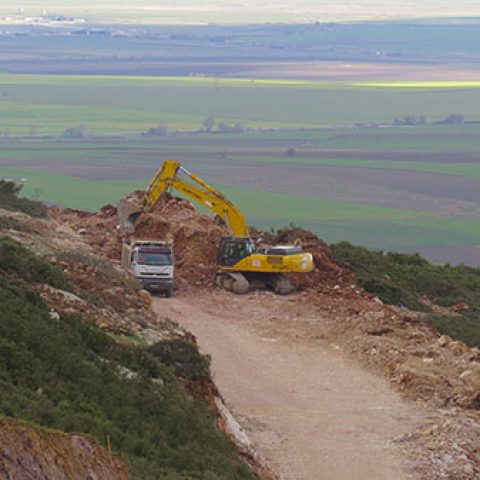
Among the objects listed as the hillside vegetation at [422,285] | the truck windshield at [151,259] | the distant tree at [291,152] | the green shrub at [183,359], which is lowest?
the distant tree at [291,152]

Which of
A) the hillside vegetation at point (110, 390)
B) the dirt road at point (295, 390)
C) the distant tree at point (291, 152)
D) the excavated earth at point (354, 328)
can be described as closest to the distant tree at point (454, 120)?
the distant tree at point (291, 152)

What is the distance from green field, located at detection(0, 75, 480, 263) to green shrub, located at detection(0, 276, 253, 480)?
5407cm

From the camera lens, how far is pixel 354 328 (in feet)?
108

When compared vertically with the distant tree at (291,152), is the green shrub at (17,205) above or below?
above

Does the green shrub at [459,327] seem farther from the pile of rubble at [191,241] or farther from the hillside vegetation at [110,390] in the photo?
the hillside vegetation at [110,390]

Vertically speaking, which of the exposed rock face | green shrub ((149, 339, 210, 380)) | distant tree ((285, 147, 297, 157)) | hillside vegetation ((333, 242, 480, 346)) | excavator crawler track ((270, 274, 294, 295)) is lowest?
distant tree ((285, 147, 297, 157))

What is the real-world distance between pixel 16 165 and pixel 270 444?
3677 inches

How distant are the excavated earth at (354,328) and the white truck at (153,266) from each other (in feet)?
2.21

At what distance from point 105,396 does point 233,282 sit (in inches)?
669

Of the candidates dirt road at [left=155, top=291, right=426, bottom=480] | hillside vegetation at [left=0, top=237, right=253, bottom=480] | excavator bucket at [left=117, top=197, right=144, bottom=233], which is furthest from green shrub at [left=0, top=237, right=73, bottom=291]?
excavator bucket at [left=117, top=197, right=144, bottom=233]

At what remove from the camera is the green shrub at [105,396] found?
1809 centimetres

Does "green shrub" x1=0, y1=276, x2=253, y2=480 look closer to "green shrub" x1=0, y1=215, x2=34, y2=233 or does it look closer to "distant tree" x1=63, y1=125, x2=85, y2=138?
"green shrub" x1=0, y1=215, x2=34, y2=233

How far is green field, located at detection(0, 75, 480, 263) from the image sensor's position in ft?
311

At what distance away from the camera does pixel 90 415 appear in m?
18.8
